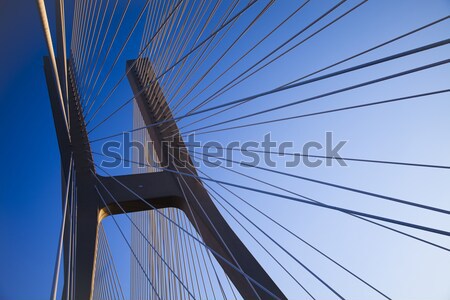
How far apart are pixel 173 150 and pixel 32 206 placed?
9.58 ft

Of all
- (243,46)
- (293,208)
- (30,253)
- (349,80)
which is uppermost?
(243,46)

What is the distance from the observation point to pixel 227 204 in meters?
2.85

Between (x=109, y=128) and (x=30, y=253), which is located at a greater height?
(x=109, y=128)

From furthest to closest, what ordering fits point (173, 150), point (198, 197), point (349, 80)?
point (349, 80)
point (173, 150)
point (198, 197)

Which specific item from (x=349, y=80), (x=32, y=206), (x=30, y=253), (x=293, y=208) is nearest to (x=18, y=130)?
(x=32, y=206)

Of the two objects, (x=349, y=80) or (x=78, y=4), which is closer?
(x=78, y=4)

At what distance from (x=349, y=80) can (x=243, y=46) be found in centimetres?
103

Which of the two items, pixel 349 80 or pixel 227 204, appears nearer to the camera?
pixel 227 204

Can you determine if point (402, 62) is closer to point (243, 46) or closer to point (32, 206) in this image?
point (243, 46)

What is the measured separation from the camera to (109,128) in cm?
554

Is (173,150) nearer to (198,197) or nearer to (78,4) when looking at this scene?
(198,197)

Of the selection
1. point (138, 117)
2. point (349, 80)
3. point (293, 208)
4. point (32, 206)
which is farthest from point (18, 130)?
point (349, 80)

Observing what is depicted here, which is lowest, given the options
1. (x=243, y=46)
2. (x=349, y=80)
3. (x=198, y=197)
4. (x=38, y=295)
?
(x=38, y=295)

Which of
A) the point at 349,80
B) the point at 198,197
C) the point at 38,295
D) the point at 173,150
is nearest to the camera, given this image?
the point at 198,197
